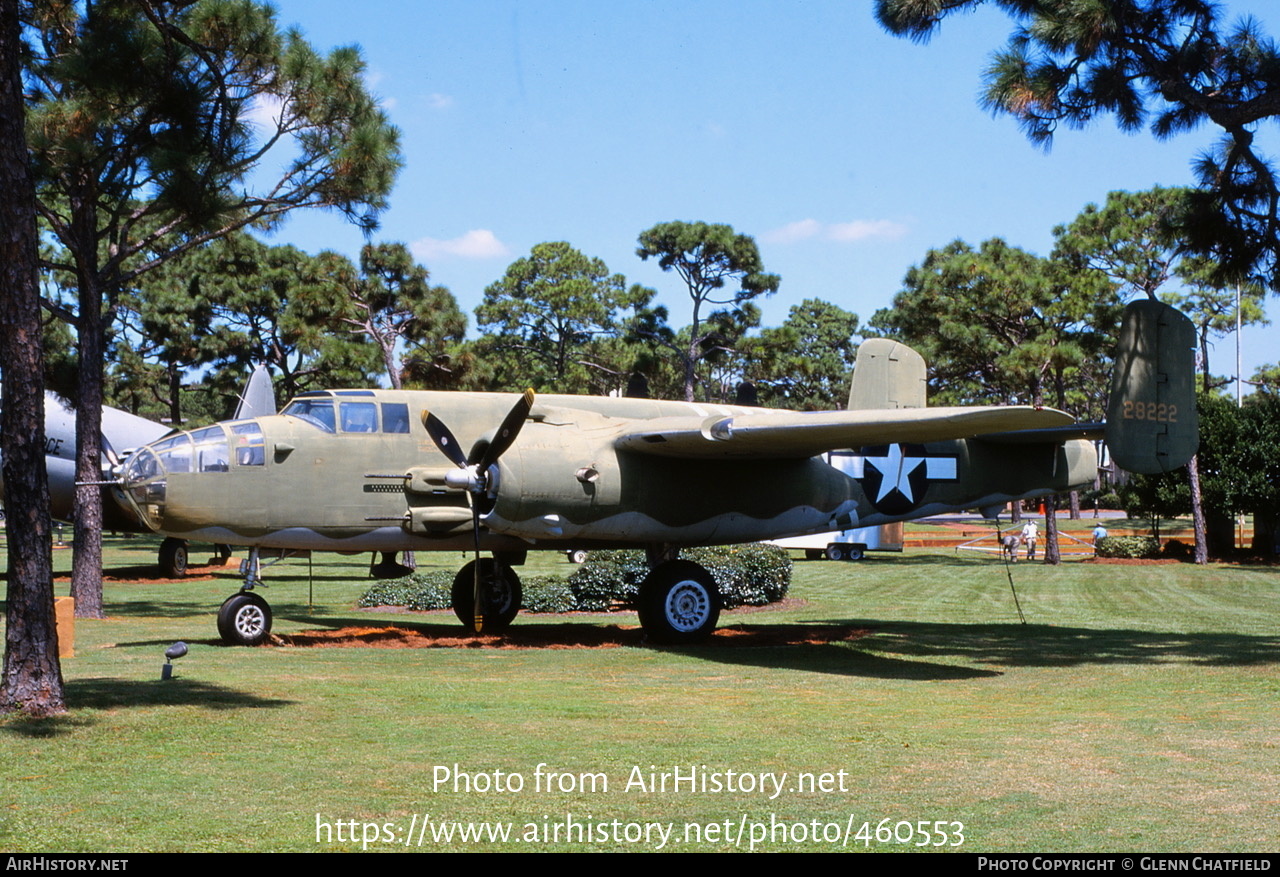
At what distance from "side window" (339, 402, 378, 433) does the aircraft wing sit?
3.49 meters

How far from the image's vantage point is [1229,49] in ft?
56.4

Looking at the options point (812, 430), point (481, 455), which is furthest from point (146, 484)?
point (812, 430)

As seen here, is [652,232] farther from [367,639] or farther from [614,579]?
[367,639]

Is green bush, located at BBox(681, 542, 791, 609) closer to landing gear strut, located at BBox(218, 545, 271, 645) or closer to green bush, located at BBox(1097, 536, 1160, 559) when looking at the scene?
landing gear strut, located at BBox(218, 545, 271, 645)

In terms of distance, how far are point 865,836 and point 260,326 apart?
49.6 meters

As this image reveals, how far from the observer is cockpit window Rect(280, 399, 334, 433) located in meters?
16.6

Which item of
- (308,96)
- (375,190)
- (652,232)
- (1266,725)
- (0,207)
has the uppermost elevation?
(652,232)

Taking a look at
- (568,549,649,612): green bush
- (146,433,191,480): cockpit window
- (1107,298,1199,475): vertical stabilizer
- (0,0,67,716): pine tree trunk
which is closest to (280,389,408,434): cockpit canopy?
(146,433,191,480): cockpit window

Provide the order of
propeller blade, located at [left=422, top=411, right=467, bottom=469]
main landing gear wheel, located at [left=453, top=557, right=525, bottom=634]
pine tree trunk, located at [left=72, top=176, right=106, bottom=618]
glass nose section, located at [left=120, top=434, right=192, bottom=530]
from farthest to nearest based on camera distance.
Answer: pine tree trunk, located at [left=72, top=176, right=106, bottom=618] → main landing gear wheel, located at [left=453, top=557, right=525, bottom=634] → propeller blade, located at [left=422, top=411, right=467, bottom=469] → glass nose section, located at [left=120, top=434, right=192, bottom=530]

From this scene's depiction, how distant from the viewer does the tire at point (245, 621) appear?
16359 millimetres

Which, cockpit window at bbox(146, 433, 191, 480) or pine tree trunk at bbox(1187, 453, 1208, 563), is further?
pine tree trunk at bbox(1187, 453, 1208, 563)

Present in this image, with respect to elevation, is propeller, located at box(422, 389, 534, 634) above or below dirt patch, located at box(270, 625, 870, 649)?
above

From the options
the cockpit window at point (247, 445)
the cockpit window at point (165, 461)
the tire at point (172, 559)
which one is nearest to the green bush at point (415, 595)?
the cockpit window at point (247, 445)
